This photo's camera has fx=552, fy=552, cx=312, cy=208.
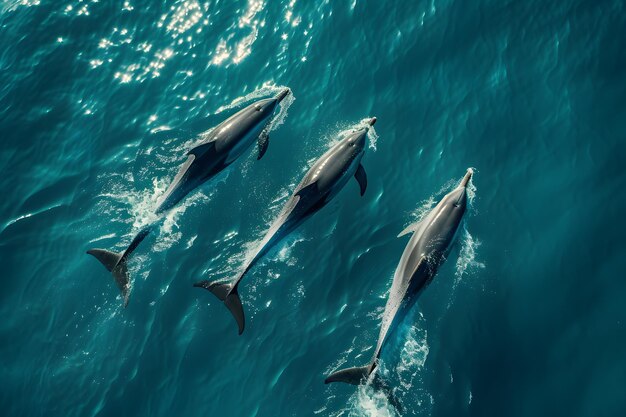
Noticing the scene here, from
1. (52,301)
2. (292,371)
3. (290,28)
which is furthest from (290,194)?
(52,301)

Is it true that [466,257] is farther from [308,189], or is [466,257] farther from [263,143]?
[263,143]

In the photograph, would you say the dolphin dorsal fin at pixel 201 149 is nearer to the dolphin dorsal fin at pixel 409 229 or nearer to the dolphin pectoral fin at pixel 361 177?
the dolphin pectoral fin at pixel 361 177

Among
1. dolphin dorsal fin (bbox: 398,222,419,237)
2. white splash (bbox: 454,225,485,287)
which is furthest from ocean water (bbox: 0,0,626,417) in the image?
dolphin dorsal fin (bbox: 398,222,419,237)

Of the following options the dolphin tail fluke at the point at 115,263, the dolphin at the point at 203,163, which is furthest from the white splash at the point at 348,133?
the dolphin tail fluke at the point at 115,263

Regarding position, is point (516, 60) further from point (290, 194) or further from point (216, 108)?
point (216, 108)

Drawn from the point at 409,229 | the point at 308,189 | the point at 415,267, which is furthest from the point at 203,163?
the point at 415,267
